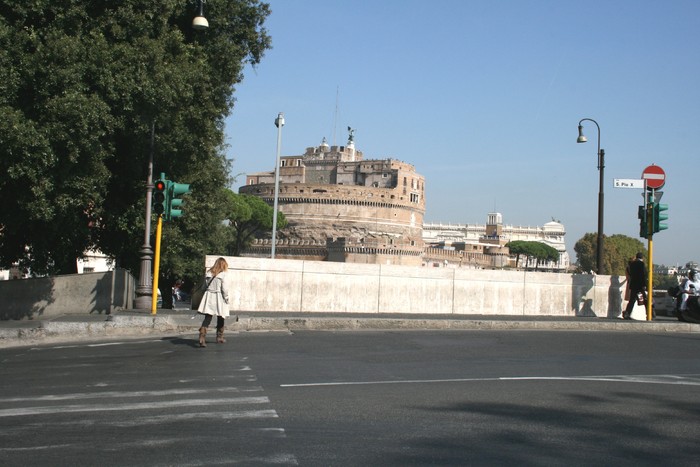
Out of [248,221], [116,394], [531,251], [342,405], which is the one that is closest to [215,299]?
[116,394]

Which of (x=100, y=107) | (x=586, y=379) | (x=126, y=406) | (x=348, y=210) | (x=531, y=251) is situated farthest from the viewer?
(x=531, y=251)

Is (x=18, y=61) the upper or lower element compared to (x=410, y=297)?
upper

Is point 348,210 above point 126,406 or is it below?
above

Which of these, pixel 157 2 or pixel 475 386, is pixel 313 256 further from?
pixel 475 386

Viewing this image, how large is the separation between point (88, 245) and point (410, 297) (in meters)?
8.78

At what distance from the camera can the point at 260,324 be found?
1499 cm

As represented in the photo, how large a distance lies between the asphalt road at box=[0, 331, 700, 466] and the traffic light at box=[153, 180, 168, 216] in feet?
11.6

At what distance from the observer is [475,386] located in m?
8.46

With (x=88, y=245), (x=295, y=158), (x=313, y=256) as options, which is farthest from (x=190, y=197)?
(x=295, y=158)

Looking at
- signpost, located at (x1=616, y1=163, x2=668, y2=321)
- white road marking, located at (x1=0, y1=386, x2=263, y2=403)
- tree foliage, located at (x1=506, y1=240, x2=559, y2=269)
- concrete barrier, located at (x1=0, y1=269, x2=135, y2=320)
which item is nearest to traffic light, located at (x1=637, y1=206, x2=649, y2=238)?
signpost, located at (x1=616, y1=163, x2=668, y2=321)

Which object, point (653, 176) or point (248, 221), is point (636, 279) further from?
point (248, 221)

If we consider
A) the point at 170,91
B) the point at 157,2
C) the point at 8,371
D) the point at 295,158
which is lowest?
the point at 8,371

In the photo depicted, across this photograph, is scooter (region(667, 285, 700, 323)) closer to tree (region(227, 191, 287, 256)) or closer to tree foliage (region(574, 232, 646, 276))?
tree (region(227, 191, 287, 256))

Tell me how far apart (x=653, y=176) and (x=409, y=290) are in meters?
7.00
